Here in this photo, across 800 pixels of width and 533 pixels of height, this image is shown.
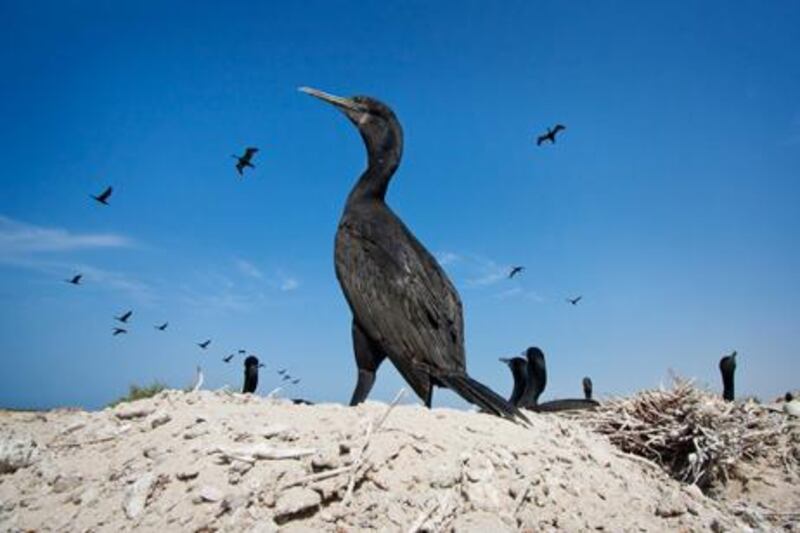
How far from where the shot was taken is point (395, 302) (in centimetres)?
496

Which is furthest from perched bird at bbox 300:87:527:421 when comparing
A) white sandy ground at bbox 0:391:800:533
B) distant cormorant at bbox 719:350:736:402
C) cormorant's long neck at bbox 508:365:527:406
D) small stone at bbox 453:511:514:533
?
distant cormorant at bbox 719:350:736:402

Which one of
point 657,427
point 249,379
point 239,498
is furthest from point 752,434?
point 249,379

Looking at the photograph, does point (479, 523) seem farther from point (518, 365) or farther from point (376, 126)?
point (518, 365)

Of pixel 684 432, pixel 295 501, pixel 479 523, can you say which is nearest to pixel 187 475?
pixel 295 501

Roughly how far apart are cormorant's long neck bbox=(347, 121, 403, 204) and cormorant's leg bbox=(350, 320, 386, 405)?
152 centimetres

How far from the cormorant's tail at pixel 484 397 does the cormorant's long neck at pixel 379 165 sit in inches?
88.4

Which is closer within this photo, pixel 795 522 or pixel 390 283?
pixel 795 522

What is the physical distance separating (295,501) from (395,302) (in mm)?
2482

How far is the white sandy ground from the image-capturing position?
2693 mm

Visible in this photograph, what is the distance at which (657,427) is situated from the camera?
217 inches

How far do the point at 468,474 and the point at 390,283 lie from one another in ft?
7.67

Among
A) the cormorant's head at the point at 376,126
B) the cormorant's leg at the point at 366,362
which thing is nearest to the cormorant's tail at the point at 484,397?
the cormorant's leg at the point at 366,362

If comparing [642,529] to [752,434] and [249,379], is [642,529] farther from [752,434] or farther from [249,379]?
[249,379]

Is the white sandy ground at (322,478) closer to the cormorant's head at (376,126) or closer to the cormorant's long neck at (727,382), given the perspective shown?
the cormorant's head at (376,126)
